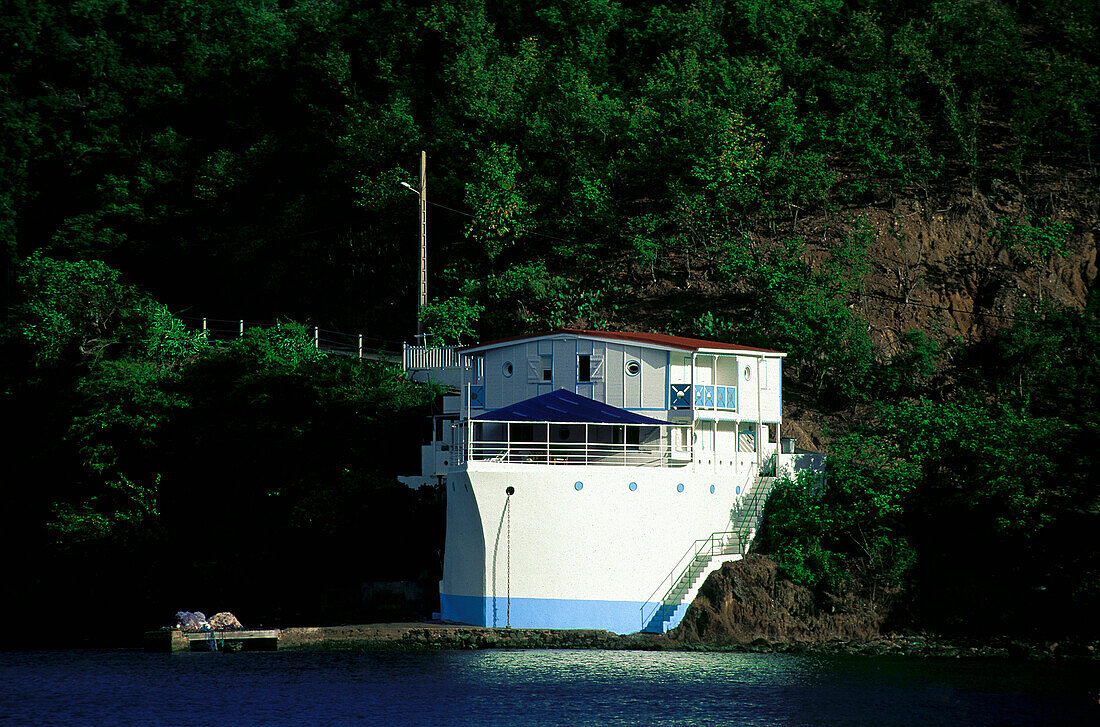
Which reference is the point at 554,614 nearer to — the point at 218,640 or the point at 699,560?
the point at 699,560

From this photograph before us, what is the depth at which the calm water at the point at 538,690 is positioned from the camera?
1473 inches

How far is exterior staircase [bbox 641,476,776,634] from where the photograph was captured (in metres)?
47.2

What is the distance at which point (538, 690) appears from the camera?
133ft

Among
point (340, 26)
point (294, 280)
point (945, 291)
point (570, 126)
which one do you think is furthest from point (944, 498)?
point (340, 26)

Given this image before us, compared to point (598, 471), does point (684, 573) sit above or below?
below

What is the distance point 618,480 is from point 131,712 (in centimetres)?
1690

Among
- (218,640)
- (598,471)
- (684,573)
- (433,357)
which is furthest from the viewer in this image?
(433,357)

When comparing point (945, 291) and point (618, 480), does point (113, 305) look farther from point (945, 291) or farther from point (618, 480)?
point (945, 291)

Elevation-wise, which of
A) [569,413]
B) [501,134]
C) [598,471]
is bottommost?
[598,471]

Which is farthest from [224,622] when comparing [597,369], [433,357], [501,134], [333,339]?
[501,134]

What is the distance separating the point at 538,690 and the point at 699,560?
9740mm

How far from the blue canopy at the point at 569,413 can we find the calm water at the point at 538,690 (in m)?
7.91

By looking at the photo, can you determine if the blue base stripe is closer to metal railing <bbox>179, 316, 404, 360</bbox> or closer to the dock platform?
the dock platform

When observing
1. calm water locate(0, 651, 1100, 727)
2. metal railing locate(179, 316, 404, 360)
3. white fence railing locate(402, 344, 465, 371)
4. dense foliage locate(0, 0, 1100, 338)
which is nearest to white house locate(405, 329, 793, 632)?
white fence railing locate(402, 344, 465, 371)
